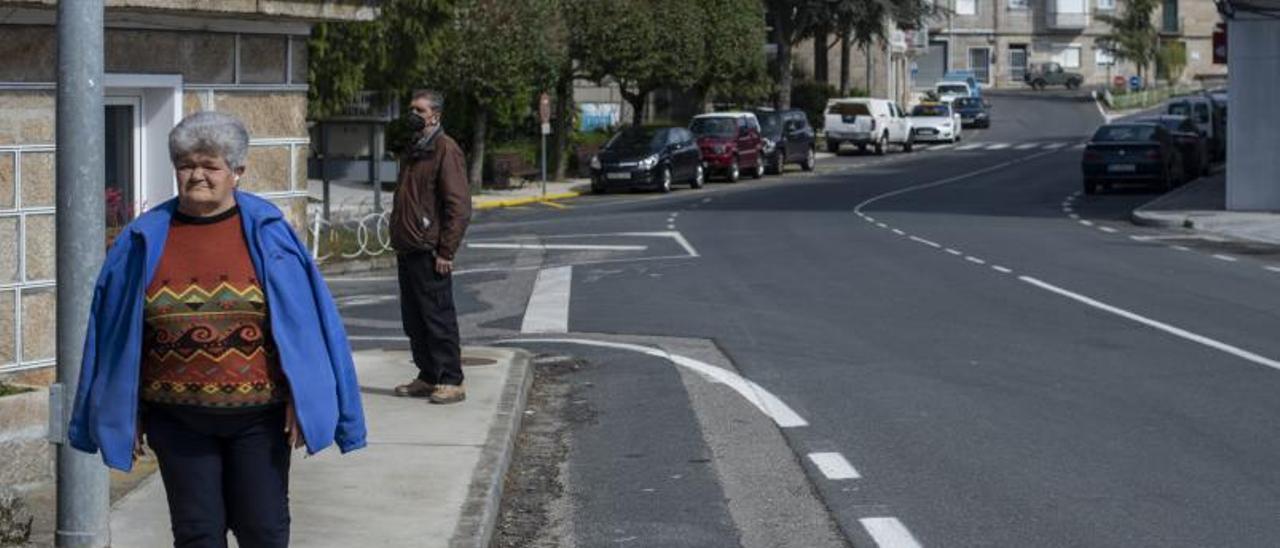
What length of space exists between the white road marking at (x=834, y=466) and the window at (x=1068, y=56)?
10719 cm

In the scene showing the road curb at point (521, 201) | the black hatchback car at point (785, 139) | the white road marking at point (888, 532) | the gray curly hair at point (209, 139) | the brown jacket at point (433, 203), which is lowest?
the white road marking at point (888, 532)

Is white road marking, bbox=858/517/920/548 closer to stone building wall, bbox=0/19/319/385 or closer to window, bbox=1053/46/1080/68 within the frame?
stone building wall, bbox=0/19/319/385

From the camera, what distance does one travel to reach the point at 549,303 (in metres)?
19.4

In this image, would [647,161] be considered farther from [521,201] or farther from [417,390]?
[417,390]

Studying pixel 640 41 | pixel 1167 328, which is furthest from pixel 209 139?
pixel 640 41

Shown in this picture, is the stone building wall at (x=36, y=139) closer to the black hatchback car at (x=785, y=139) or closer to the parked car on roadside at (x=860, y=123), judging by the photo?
the black hatchback car at (x=785, y=139)

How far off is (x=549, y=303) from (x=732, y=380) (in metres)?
6.10

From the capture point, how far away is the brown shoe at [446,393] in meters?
11.7

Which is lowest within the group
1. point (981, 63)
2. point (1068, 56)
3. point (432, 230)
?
point (432, 230)

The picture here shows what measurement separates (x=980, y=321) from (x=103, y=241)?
10923 mm

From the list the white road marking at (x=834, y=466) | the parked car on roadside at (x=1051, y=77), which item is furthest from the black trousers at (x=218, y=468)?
the parked car on roadside at (x=1051, y=77)

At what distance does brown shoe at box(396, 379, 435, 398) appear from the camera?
1193cm

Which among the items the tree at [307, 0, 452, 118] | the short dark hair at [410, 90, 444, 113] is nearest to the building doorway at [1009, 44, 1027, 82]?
the tree at [307, 0, 452, 118]

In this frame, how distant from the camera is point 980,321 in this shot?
17078 millimetres
